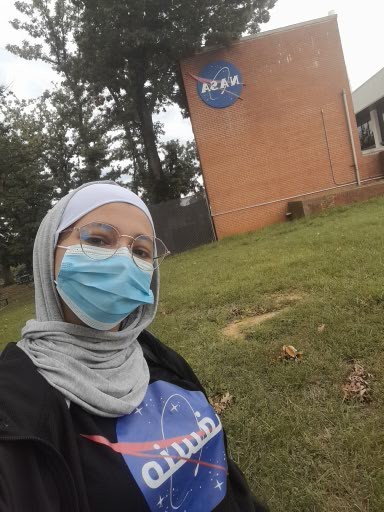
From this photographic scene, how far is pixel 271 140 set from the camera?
16172mm

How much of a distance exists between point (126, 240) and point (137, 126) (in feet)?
79.9

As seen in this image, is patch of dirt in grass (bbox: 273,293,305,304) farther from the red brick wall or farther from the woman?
the red brick wall

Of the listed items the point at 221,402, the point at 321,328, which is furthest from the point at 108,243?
the point at 321,328

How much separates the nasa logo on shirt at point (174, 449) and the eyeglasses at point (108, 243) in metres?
0.50

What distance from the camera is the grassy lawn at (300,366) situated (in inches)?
91.6

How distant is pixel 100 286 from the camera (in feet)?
5.14

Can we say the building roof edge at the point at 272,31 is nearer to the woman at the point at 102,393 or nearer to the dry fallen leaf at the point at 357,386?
the dry fallen leaf at the point at 357,386

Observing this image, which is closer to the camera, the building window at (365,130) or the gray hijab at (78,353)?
the gray hijab at (78,353)

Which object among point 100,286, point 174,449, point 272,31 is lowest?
point 174,449

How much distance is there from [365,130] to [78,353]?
31739 millimetres

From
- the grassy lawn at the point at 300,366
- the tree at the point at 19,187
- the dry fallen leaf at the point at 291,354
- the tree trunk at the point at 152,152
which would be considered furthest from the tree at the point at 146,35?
the dry fallen leaf at the point at 291,354

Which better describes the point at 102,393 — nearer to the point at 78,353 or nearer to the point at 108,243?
the point at 78,353

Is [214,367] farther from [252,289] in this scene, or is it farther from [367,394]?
[252,289]

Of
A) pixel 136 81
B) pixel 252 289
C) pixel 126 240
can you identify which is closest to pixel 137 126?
pixel 136 81
